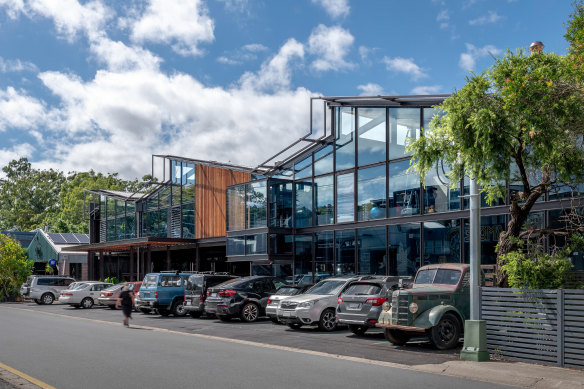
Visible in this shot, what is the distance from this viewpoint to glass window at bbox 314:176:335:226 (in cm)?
2894

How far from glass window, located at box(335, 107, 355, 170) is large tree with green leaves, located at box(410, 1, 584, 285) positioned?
14653mm

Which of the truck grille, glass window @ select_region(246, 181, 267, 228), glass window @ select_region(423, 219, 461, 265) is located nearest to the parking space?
the truck grille

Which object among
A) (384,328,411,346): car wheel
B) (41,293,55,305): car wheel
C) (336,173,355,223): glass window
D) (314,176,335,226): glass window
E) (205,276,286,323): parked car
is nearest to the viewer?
(384,328,411,346): car wheel

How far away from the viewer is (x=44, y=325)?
21641mm

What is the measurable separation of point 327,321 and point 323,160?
465 inches

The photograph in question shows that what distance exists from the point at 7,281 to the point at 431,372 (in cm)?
3885

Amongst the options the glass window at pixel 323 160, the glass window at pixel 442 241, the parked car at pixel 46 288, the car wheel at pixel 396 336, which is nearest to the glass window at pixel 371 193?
the glass window at pixel 323 160

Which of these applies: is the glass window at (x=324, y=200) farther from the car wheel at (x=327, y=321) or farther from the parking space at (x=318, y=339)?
the car wheel at (x=327, y=321)

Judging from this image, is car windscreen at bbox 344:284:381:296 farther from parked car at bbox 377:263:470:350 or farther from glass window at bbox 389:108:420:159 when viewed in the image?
glass window at bbox 389:108:420:159

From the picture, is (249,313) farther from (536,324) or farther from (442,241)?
(536,324)

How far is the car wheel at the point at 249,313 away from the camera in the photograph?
22906mm

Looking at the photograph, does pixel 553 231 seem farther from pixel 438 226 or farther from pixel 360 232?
pixel 360 232

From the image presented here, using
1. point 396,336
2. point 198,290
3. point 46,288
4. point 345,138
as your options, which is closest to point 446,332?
point 396,336

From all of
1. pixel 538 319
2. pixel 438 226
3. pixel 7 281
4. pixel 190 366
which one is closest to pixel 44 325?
pixel 190 366
